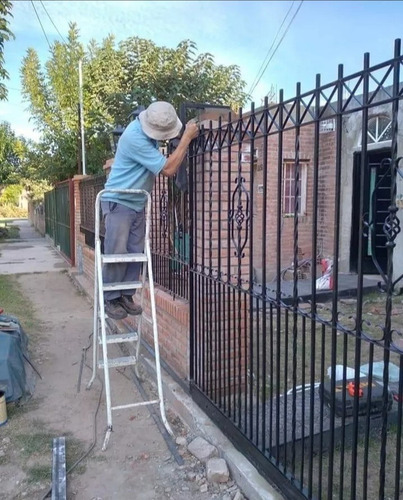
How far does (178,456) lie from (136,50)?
9243 millimetres

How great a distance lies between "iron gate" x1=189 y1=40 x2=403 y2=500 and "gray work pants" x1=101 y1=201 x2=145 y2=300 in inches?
21.7

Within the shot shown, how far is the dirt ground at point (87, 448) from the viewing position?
266 cm

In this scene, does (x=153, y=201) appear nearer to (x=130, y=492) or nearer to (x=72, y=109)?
(x=130, y=492)

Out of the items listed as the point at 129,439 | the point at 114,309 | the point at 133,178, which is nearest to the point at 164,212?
the point at 133,178

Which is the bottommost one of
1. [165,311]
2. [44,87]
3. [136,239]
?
[165,311]

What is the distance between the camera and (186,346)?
367 centimetres

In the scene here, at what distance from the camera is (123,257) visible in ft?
11.7

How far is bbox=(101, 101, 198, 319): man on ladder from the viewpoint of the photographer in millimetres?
3129

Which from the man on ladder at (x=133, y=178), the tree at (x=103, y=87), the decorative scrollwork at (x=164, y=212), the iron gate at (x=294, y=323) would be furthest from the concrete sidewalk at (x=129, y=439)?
the tree at (x=103, y=87)

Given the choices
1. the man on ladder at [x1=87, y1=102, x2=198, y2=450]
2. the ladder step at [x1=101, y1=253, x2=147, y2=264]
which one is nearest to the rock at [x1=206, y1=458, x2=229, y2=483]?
the man on ladder at [x1=87, y1=102, x2=198, y2=450]

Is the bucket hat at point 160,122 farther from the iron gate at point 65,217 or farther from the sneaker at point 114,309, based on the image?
the iron gate at point 65,217

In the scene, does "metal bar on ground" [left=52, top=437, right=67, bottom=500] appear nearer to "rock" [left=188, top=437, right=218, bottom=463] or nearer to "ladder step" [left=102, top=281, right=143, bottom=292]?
"rock" [left=188, top=437, right=218, bottom=463]

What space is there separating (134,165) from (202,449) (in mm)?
2088

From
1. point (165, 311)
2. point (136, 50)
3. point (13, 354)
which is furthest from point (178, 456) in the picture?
point (136, 50)
